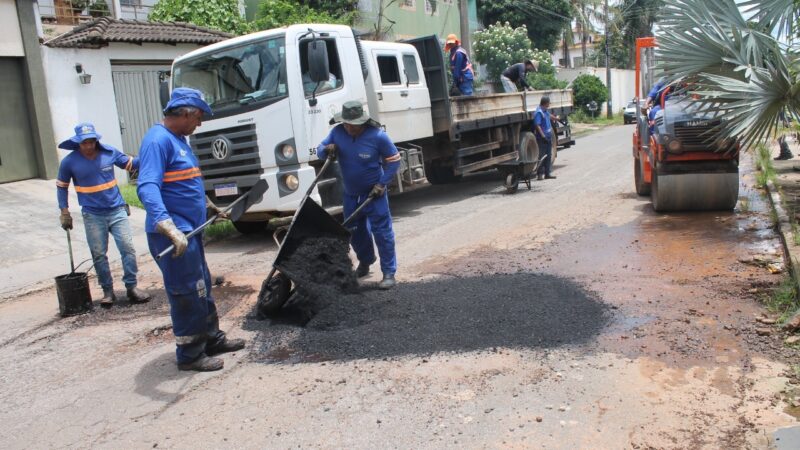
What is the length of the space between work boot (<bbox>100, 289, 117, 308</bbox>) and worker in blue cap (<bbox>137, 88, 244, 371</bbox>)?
2.26 m

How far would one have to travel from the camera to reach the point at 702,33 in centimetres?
627

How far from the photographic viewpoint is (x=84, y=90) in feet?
44.4

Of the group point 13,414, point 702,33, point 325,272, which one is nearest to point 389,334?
point 325,272

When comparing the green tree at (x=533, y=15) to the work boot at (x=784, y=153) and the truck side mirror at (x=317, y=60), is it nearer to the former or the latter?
Result: the work boot at (x=784, y=153)

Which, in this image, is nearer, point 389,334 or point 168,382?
point 168,382

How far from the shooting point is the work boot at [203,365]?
15.5 feet

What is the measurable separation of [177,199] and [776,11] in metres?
5.23

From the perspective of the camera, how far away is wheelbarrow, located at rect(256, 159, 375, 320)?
5641mm

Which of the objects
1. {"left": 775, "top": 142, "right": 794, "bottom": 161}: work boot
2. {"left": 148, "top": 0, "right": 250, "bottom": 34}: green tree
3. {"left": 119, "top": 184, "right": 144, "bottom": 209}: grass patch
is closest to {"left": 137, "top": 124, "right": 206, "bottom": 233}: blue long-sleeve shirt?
{"left": 119, "top": 184, "right": 144, "bottom": 209}: grass patch

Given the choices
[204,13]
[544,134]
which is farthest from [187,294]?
[204,13]

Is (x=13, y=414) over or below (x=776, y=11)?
below

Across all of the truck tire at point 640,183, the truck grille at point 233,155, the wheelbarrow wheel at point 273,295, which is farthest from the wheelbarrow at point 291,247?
the truck tire at point 640,183

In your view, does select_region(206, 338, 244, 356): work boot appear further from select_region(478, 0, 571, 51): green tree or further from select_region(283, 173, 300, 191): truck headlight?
select_region(478, 0, 571, 51): green tree

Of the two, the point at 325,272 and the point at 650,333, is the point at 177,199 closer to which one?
the point at 325,272
